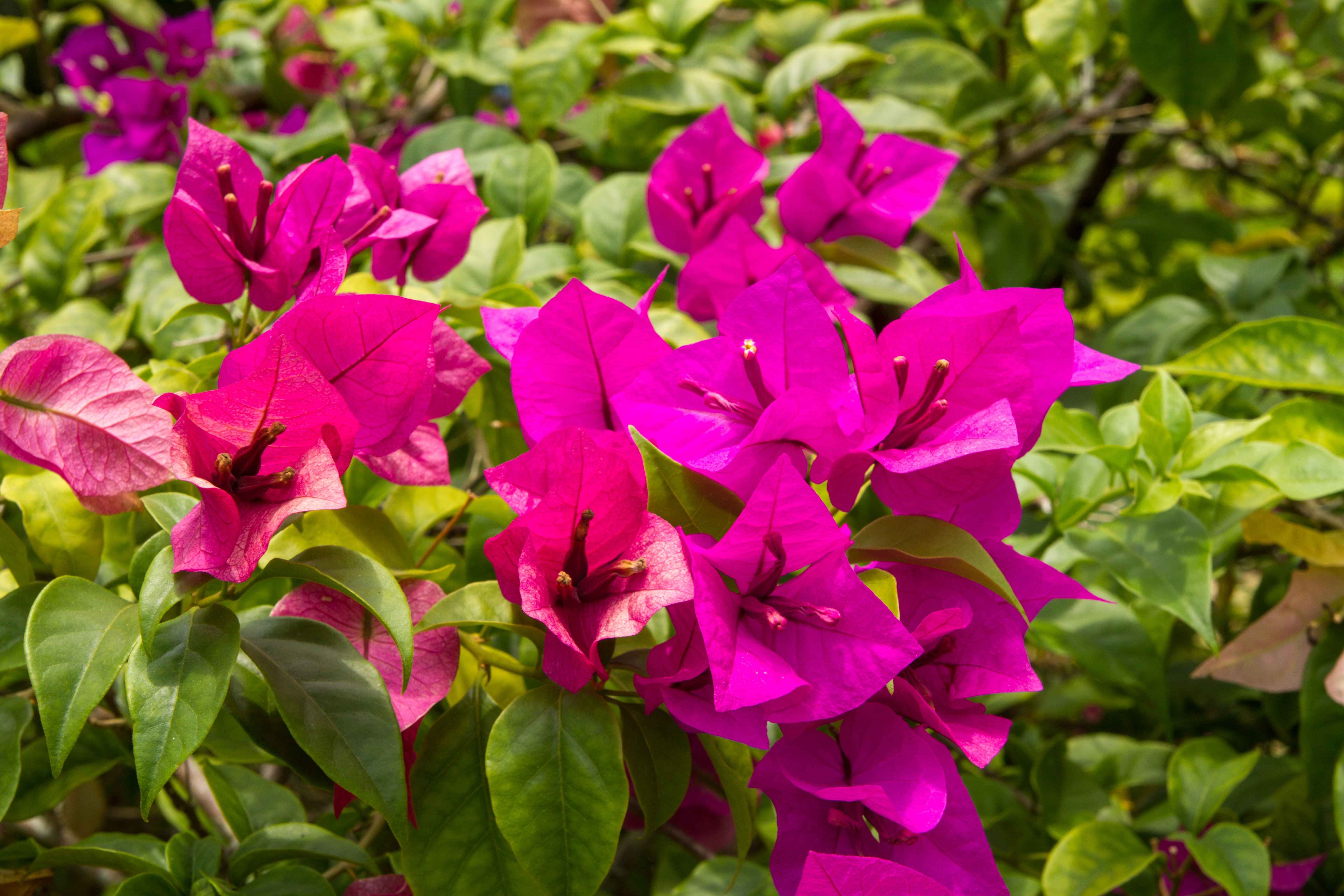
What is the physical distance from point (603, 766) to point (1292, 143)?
5.78 ft

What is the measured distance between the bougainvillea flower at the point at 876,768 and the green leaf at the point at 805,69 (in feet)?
2.46

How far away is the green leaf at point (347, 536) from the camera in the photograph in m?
0.49

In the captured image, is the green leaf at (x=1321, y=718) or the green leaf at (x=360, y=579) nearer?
the green leaf at (x=360, y=579)

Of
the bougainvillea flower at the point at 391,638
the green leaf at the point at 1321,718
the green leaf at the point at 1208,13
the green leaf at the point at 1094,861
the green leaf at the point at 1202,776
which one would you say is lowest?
the green leaf at the point at 1202,776

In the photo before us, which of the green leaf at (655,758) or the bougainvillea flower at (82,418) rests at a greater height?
the bougainvillea flower at (82,418)

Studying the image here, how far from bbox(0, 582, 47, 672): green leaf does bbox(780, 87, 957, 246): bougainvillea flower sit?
0.54 metres

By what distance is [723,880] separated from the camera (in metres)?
0.72

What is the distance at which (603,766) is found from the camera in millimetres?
426

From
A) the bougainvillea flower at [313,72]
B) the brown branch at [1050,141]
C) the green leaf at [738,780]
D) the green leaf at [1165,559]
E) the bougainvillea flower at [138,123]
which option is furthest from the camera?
the bougainvillea flower at [313,72]

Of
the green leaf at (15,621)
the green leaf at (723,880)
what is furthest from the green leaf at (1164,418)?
the green leaf at (15,621)

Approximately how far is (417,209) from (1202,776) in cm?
71

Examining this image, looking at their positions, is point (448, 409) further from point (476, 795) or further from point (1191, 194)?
point (1191, 194)

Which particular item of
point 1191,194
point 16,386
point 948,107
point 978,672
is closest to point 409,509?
point 16,386

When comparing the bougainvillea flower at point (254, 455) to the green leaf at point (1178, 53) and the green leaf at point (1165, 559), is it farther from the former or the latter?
the green leaf at point (1178, 53)
